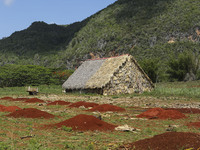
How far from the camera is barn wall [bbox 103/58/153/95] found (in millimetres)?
25016

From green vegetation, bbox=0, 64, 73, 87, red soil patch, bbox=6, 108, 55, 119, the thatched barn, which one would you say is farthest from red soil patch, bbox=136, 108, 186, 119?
green vegetation, bbox=0, 64, 73, 87

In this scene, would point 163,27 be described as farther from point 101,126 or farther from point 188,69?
point 101,126

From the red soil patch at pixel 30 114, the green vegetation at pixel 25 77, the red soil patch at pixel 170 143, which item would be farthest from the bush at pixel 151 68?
the red soil patch at pixel 170 143

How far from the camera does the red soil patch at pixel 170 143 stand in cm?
564

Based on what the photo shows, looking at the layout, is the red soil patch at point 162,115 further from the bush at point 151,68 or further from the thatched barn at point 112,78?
the bush at point 151,68

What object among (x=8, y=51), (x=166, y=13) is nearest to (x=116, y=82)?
(x=166, y=13)

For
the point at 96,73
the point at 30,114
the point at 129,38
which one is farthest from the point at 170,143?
the point at 129,38

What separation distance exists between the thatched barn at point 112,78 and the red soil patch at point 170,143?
1782cm

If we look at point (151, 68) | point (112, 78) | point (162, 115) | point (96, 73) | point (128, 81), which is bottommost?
point (162, 115)

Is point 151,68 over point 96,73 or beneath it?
over

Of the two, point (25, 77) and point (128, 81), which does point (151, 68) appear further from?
point (25, 77)

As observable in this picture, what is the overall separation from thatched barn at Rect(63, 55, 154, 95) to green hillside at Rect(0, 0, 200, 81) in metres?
18.2

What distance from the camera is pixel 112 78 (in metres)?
24.9

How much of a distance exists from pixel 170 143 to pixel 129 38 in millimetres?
74144
